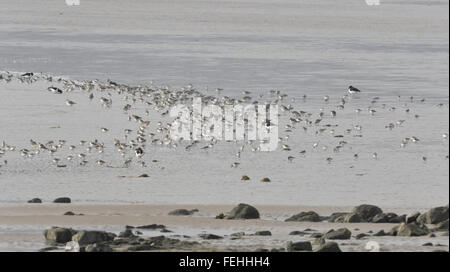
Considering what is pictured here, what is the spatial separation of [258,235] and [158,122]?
45.6 ft

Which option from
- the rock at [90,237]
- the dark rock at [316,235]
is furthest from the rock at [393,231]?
the rock at [90,237]

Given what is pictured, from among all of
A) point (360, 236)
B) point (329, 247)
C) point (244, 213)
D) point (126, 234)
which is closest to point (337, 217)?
point (244, 213)

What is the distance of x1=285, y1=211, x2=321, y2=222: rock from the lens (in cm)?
2058

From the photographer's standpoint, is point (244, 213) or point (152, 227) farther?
point (244, 213)

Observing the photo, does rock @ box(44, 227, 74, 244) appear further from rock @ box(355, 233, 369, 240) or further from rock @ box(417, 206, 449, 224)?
rock @ box(417, 206, 449, 224)

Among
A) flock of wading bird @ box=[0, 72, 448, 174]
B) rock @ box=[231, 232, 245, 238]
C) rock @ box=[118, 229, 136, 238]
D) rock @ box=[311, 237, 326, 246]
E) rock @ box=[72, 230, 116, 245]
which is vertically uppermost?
flock of wading bird @ box=[0, 72, 448, 174]

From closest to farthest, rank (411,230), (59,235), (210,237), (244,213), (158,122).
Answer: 1. (59,235)
2. (411,230)
3. (210,237)
4. (244,213)
5. (158,122)

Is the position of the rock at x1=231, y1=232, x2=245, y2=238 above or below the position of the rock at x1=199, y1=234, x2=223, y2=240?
below

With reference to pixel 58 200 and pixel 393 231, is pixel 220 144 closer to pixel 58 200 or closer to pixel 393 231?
pixel 58 200

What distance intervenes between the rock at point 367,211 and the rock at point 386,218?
0.31 feet

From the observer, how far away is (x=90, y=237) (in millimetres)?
17781

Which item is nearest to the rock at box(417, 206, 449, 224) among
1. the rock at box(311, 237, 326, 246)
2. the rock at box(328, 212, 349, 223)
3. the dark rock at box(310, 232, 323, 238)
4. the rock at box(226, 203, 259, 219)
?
the rock at box(328, 212, 349, 223)

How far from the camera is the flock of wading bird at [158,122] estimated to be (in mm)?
28203
